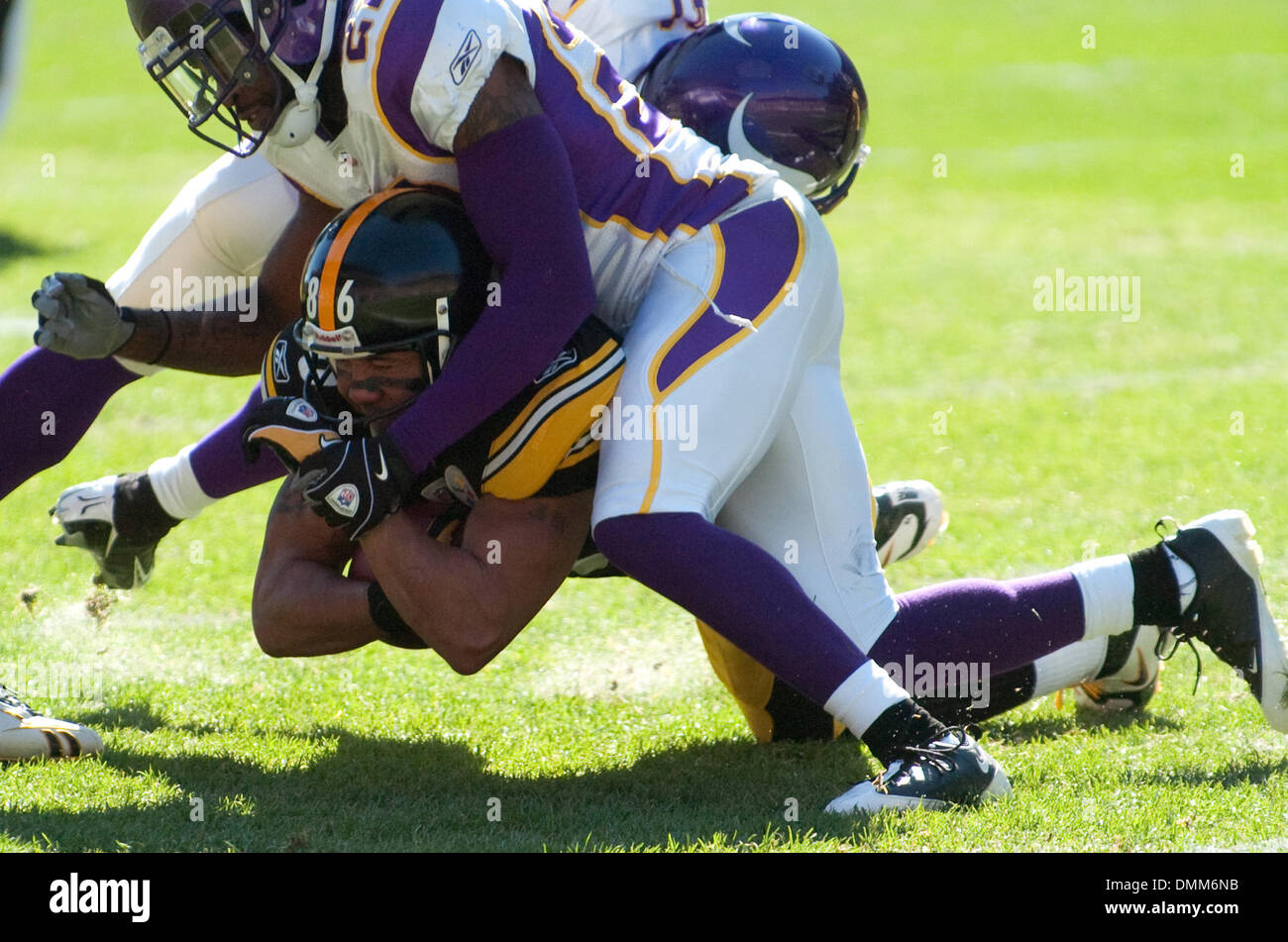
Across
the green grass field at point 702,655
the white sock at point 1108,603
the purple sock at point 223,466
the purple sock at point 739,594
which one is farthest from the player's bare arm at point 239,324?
the white sock at point 1108,603

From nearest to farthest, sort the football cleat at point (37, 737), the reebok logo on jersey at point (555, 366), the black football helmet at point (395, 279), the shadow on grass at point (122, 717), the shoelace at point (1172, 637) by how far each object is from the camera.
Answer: the black football helmet at point (395, 279)
the reebok logo on jersey at point (555, 366)
the football cleat at point (37, 737)
the shoelace at point (1172, 637)
the shadow on grass at point (122, 717)

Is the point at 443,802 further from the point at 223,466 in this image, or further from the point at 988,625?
the point at 223,466

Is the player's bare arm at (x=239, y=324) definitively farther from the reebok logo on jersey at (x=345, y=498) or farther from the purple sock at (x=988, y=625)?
the purple sock at (x=988, y=625)

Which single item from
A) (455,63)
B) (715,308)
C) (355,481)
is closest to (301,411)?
(355,481)

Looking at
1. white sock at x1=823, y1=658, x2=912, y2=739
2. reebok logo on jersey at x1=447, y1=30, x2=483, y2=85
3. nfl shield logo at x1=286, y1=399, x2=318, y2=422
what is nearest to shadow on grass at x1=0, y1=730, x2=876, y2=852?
white sock at x1=823, y1=658, x2=912, y2=739

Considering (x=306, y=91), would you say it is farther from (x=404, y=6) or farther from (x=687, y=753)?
(x=687, y=753)

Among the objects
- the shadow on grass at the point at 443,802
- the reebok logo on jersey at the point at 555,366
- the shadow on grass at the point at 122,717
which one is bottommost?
the shadow on grass at the point at 443,802

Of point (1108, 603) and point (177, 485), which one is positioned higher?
point (177, 485)

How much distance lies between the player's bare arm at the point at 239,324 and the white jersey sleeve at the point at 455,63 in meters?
0.86

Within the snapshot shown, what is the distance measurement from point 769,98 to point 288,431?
1.58 meters

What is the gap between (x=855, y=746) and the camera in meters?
3.57

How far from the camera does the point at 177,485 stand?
4.17 m

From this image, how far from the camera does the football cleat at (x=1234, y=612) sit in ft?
11.4

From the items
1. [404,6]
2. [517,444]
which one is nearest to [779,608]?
[517,444]
